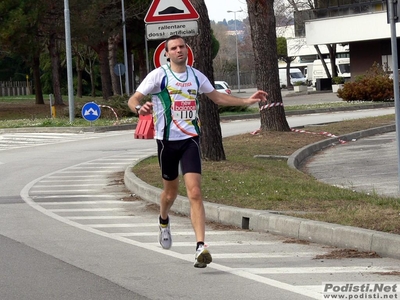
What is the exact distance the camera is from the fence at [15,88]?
85812 millimetres

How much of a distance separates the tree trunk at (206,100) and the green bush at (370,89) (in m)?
28.2

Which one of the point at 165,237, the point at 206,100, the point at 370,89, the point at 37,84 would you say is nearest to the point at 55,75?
the point at 37,84

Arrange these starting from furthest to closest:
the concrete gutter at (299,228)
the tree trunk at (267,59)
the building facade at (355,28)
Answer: the building facade at (355,28) < the tree trunk at (267,59) < the concrete gutter at (299,228)

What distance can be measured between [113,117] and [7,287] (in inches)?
1185

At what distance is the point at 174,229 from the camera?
10.6 meters

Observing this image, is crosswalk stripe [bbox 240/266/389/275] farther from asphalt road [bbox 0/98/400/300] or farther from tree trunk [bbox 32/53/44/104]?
tree trunk [bbox 32/53/44/104]

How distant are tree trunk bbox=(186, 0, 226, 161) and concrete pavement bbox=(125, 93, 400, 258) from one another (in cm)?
147

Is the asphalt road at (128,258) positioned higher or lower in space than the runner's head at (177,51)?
lower

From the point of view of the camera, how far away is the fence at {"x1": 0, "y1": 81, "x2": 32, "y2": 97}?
8581 centimetres

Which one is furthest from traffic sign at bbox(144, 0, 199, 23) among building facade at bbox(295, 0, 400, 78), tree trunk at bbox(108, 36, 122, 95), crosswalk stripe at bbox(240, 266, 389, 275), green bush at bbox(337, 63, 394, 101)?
tree trunk at bbox(108, 36, 122, 95)

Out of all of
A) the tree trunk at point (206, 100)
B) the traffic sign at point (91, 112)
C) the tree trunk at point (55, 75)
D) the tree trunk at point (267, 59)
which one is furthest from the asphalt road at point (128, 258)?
the tree trunk at point (55, 75)

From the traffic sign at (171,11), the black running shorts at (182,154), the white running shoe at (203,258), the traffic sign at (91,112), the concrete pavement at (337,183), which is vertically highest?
the traffic sign at (171,11)

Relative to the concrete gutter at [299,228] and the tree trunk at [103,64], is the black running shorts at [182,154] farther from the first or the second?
the tree trunk at [103,64]

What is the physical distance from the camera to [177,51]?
809 centimetres
